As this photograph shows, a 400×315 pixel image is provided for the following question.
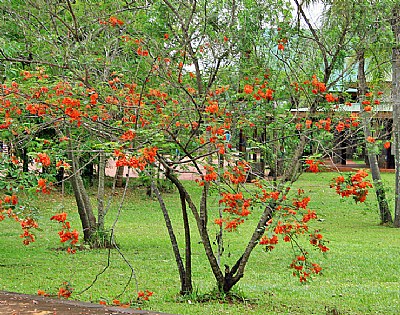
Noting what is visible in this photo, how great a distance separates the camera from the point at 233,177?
5703 mm

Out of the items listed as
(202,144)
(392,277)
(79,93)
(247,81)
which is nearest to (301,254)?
(202,144)

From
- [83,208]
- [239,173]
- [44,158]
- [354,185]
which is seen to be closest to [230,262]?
[83,208]

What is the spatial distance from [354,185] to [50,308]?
2.88 meters

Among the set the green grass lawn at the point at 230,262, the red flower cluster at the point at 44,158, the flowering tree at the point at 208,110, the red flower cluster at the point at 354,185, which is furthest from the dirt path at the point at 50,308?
the red flower cluster at the point at 354,185

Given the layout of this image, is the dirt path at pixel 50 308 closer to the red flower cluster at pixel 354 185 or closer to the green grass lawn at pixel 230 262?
the green grass lawn at pixel 230 262

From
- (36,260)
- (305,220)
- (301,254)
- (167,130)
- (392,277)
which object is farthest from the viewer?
(36,260)

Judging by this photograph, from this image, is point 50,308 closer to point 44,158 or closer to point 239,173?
point 44,158

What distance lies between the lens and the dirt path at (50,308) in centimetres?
539

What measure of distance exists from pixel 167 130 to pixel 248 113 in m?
1.15

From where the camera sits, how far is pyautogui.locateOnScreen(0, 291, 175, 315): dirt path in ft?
17.7

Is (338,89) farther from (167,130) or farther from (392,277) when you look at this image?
(392,277)

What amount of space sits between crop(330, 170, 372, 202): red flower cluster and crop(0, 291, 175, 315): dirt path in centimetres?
195

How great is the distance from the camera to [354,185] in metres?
5.36

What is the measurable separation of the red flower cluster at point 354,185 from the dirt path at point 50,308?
6.38ft
